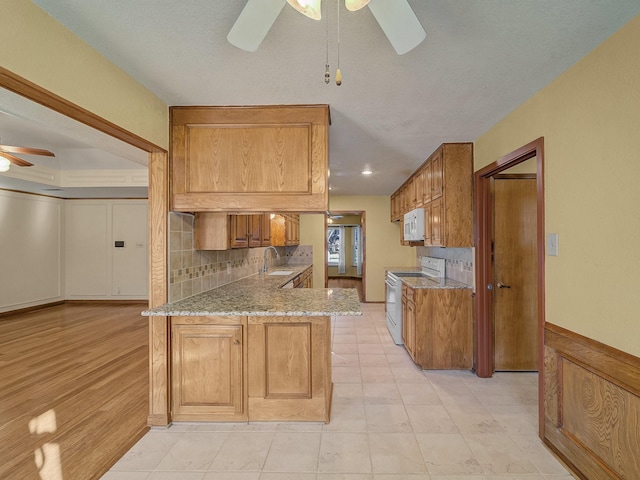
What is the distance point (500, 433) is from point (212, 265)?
9.05ft

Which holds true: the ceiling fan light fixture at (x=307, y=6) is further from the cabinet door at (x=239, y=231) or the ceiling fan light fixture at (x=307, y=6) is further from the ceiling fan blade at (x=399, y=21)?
the cabinet door at (x=239, y=231)

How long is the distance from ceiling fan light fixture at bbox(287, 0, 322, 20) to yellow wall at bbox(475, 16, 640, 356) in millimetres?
1517

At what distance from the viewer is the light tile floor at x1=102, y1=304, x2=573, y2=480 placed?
1.80 m

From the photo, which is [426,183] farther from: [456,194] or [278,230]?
[278,230]

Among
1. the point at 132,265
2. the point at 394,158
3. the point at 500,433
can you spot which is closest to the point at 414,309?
the point at 500,433

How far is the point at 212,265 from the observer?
123 inches

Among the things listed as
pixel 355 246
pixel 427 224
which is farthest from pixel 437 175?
pixel 355 246

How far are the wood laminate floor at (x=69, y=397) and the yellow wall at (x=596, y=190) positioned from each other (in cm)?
294

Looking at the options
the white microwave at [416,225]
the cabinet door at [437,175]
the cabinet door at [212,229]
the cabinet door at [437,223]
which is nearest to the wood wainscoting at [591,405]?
the cabinet door at [437,223]

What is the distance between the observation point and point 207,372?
2.23m

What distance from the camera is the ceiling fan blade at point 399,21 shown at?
113 centimetres

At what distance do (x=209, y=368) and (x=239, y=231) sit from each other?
1.31m

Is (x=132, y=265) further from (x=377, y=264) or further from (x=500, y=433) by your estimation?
(x=500, y=433)

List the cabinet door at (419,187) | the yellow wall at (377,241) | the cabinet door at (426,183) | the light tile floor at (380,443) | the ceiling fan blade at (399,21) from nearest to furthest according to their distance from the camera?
1. the ceiling fan blade at (399,21)
2. the light tile floor at (380,443)
3. the cabinet door at (426,183)
4. the cabinet door at (419,187)
5. the yellow wall at (377,241)
